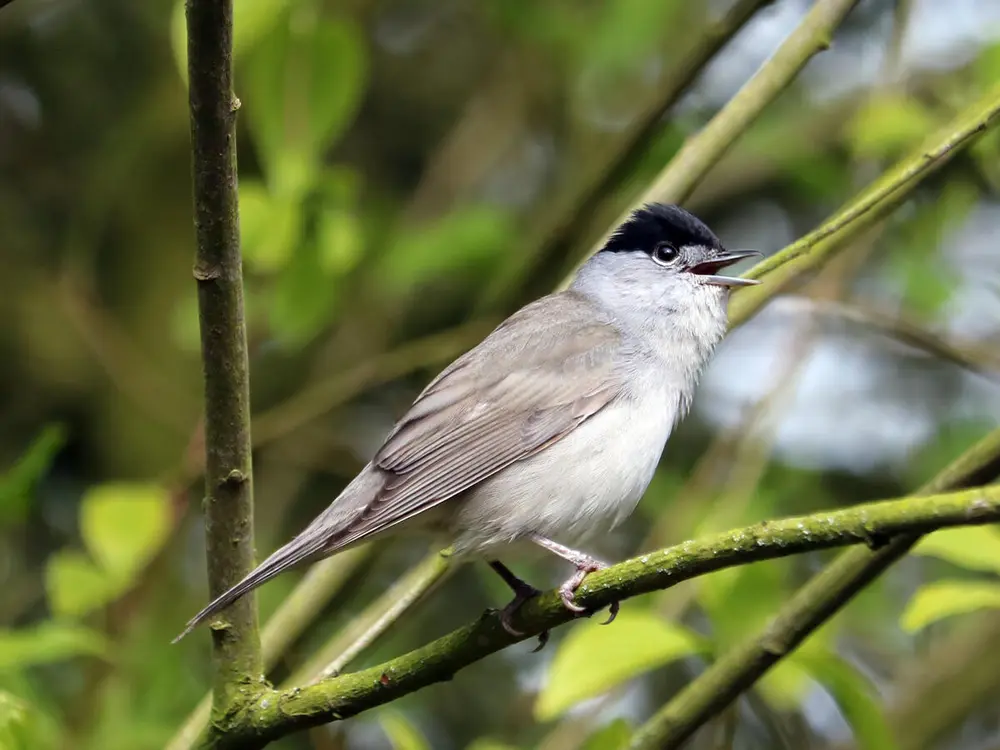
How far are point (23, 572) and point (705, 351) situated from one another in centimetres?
306

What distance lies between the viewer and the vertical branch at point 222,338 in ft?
6.50

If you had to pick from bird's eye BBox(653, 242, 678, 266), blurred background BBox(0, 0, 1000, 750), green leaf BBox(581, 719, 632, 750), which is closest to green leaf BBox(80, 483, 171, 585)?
blurred background BBox(0, 0, 1000, 750)

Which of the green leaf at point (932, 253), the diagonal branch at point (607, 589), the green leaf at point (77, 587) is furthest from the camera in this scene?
the green leaf at point (932, 253)

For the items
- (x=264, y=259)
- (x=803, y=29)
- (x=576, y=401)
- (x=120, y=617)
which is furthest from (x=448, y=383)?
(x=120, y=617)

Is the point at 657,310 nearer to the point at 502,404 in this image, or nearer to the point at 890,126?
the point at 502,404

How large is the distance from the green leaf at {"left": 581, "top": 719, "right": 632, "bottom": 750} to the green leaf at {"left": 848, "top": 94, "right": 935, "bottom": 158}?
2.07 m

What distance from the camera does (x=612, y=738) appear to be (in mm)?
2979

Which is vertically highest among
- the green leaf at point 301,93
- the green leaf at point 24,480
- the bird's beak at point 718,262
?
the green leaf at point 301,93

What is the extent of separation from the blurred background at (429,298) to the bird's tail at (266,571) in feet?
1.95

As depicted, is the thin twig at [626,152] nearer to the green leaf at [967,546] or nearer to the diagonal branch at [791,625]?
the diagonal branch at [791,625]

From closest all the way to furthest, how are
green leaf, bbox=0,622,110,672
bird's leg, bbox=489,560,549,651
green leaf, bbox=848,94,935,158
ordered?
bird's leg, bbox=489,560,549,651 < green leaf, bbox=0,622,110,672 < green leaf, bbox=848,94,935,158

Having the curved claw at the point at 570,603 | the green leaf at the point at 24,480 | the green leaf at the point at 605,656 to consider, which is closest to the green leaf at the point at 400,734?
the green leaf at the point at 605,656

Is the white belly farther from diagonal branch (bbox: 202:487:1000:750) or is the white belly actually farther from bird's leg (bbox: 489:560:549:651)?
diagonal branch (bbox: 202:487:1000:750)

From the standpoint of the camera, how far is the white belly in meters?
3.02
